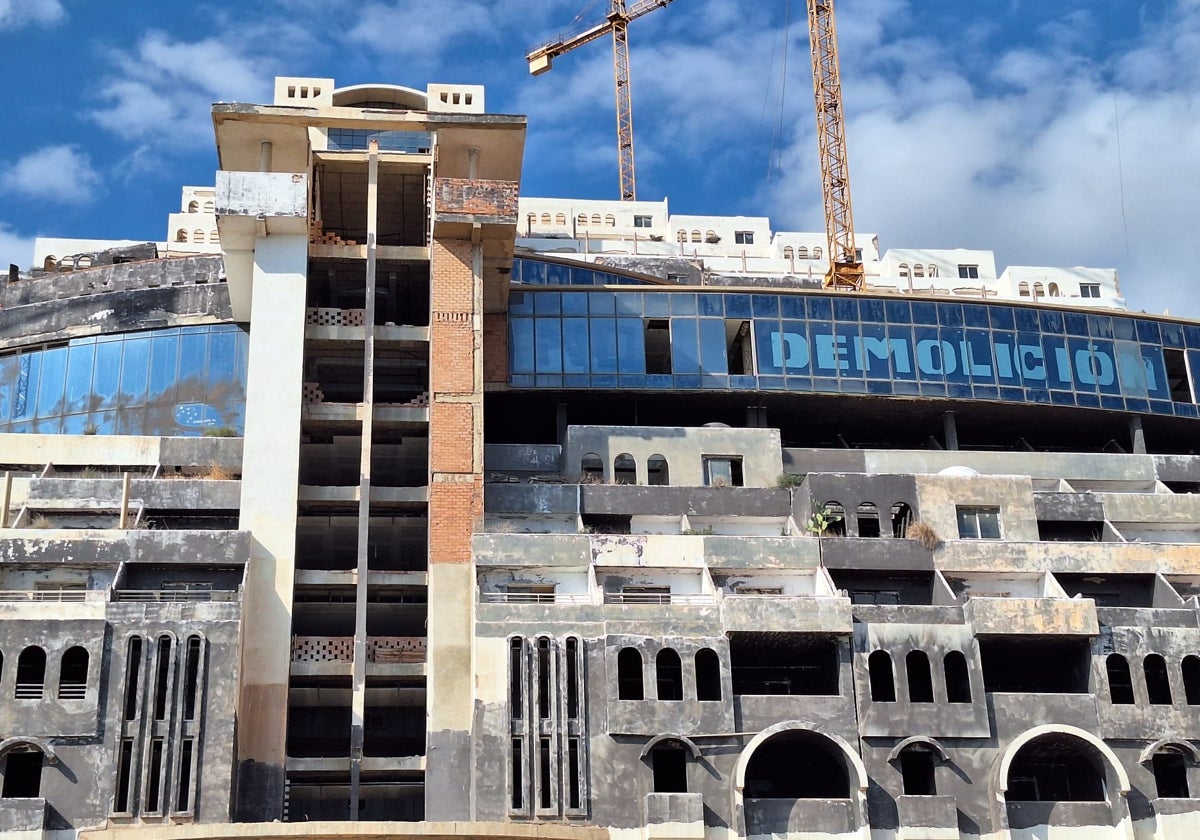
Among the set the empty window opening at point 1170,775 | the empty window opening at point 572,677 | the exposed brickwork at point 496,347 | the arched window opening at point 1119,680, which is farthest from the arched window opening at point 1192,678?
the exposed brickwork at point 496,347

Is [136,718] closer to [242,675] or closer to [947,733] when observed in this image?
[242,675]

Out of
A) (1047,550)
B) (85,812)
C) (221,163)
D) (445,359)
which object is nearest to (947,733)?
(1047,550)

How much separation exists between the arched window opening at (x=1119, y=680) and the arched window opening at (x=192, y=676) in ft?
86.7

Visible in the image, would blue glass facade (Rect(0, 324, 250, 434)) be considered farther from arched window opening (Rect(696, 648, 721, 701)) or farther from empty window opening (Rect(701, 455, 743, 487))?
arched window opening (Rect(696, 648, 721, 701))

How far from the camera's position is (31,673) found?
44.5 m

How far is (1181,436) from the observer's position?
6619cm

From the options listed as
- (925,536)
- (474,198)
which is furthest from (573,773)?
(474,198)

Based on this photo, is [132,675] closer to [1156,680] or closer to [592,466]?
[592,466]

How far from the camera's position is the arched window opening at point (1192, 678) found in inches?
1891

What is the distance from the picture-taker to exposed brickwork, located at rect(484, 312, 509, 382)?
59.0 meters

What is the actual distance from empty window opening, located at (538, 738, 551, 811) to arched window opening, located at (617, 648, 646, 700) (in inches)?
121

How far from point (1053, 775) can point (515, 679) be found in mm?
17103

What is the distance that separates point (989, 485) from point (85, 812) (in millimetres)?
29852

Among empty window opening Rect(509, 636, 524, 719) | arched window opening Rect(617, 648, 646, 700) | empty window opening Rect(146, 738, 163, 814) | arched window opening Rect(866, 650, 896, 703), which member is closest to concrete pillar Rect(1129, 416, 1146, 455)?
arched window opening Rect(866, 650, 896, 703)
